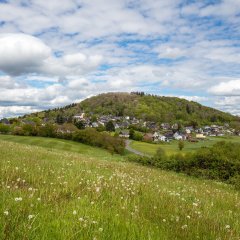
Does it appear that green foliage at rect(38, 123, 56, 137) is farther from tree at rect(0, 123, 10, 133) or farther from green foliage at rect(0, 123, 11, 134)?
tree at rect(0, 123, 10, 133)

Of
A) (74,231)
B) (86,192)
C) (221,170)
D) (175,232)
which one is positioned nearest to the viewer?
(74,231)

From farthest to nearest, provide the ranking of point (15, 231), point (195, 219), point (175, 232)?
point (195, 219)
point (175, 232)
point (15, 231)

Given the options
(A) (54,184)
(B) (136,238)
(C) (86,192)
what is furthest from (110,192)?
(B) (136,238)

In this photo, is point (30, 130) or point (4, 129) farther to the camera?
point (4, 129)

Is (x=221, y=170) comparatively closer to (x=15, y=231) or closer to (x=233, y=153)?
(x=233, y=153)

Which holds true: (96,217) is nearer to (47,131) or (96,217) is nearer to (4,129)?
(47,131)

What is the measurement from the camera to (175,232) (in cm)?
520

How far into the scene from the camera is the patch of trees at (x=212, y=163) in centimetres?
2544

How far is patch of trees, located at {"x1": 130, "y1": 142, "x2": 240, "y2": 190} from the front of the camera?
1001 inches

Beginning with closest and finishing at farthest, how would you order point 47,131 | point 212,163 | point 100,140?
1. point 212,163
2. point 100,140
3. point 47,131

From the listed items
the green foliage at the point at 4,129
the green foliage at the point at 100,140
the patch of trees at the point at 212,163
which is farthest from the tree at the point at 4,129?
the patch of trees at the point at 212,163

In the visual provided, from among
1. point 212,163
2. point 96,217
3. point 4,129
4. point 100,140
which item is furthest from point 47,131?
point 96,217

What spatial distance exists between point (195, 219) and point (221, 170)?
68.1ft

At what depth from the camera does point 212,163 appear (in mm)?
26453
